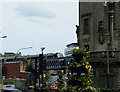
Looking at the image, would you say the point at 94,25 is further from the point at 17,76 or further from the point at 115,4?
the point at 17,76

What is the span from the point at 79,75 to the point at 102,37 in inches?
988

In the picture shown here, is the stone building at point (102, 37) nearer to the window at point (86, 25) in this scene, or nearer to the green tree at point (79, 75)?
the window at point (86, 25)

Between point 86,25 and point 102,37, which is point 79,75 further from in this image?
point 86,25

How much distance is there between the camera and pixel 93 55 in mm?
53938

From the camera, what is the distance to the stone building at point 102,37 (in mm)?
51344

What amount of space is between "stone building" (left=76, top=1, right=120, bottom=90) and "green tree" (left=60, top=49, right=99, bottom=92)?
58.4 feet

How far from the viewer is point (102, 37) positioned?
186 feet

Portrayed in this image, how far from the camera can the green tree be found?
1246 inches

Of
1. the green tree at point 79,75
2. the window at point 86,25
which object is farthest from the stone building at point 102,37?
the green tree at point 79,75

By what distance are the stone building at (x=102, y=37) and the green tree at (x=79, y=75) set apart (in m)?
17.8

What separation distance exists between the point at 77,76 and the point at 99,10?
88.3 ft

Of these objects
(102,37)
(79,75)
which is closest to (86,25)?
(102,37)

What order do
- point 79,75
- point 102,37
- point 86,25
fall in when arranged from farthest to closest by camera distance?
1. point 86,25
2. point 102,37
3. point 79,75

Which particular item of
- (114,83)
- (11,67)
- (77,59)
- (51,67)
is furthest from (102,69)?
(11,67)
